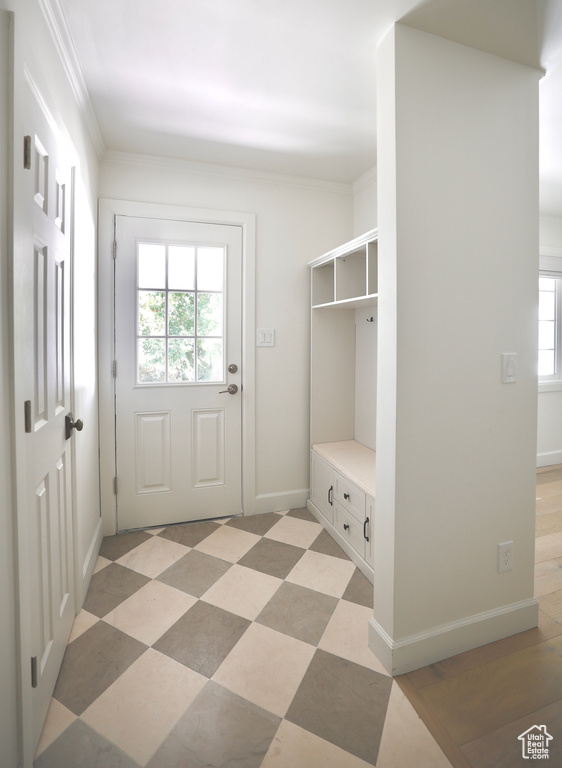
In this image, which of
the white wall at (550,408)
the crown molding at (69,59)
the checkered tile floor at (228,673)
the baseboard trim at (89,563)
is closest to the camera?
the checkered tile floor at (228,673)

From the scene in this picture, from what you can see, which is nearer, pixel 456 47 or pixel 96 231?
pixel 456 47

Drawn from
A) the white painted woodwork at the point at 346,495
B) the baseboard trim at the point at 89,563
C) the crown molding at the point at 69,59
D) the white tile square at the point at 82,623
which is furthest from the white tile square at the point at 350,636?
the crown molding at the point at 69,59

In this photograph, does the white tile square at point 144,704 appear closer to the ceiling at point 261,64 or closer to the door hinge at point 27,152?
the door hinge at point 27,152

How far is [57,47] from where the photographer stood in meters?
1.49

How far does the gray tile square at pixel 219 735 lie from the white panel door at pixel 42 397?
1.42 ft

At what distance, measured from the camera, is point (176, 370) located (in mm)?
2641

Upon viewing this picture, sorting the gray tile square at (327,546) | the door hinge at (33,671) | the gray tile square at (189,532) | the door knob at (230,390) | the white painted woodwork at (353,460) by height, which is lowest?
the gray tile square at (327,546)

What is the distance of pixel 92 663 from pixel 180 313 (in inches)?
75.2

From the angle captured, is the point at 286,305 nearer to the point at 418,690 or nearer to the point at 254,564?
the point at 254,564

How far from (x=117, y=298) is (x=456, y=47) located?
2.12 metres

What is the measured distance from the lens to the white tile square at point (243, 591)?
186 centimetres

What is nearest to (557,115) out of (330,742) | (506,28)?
(506,28)

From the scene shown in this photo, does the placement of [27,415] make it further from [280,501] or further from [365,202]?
[365,202]

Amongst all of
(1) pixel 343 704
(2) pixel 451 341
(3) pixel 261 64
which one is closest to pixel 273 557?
(1) pixel 343 704
